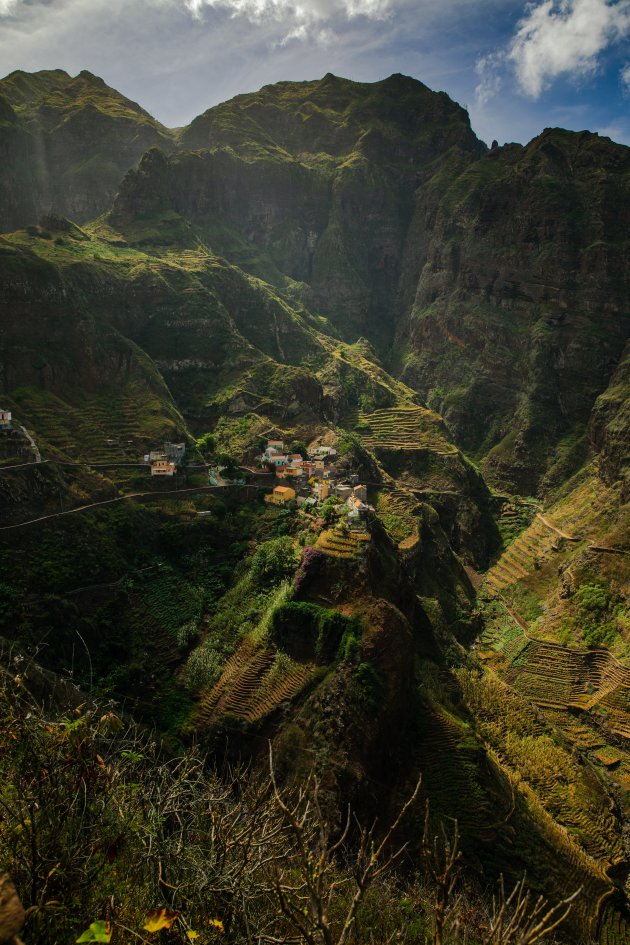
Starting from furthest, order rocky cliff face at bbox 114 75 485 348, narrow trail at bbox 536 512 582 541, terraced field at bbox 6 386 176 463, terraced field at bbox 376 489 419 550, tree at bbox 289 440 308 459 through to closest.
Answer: rocky cliff face at bbox 114 75 485 348
narrow trail at bbox 536 512 582 541
tree at bbox 289 440 308 459
terraced field at bbox 376 489 419 550
terraced field at bbox 6 386 176 463

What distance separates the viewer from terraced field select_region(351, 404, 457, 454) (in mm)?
79250

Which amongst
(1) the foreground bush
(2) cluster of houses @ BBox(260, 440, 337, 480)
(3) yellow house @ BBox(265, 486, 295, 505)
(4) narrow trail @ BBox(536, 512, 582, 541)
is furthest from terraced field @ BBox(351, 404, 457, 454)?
(1) the foreground bush

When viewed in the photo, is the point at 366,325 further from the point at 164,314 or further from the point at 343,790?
the point at 343,790

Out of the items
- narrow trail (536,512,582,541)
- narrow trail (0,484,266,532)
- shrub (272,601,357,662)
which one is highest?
narrow trail (0,484,266,532)

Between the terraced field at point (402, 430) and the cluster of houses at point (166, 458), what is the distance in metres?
31.7

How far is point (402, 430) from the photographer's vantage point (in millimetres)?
83188

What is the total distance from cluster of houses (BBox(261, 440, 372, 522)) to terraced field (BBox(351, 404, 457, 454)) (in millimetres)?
19506

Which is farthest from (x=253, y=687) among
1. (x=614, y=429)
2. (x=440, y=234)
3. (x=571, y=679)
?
(x=440, y=234)

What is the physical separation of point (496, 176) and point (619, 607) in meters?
94.9

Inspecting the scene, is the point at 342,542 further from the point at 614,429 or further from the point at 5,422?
the point at 614,429

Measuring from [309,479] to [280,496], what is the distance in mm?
5325

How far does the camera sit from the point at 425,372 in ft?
373

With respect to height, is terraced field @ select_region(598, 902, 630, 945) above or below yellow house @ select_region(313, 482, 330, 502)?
below

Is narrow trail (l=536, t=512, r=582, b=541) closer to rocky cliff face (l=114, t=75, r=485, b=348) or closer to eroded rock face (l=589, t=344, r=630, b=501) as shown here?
eroded rock face (l=589, t=344, r=630, b=501)
